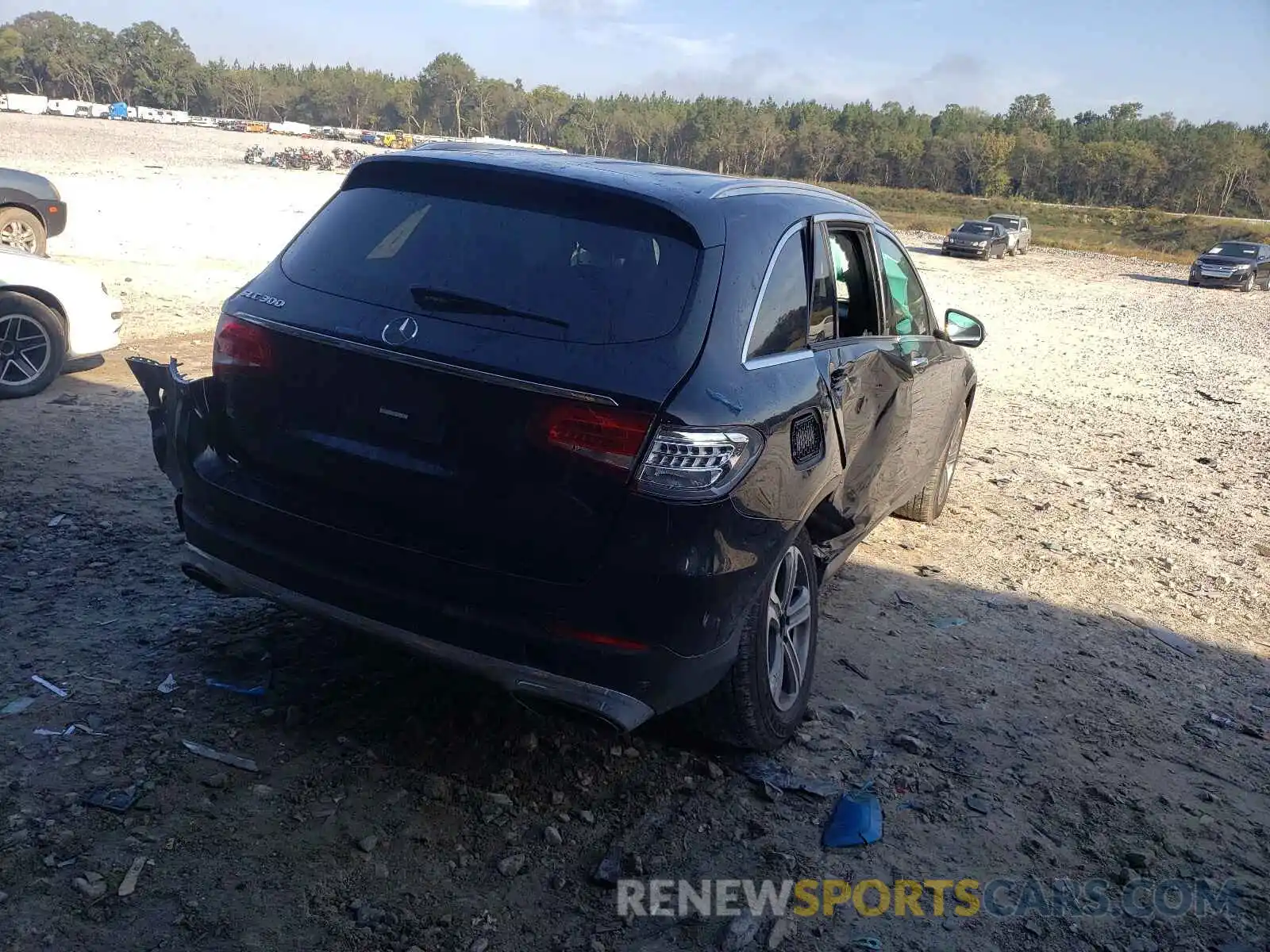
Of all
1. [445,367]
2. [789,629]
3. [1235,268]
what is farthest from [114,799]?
[1235,268]

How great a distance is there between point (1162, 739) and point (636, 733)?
7.10 ft

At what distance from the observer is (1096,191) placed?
10412 cm

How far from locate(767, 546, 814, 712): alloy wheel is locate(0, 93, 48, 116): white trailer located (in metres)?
106

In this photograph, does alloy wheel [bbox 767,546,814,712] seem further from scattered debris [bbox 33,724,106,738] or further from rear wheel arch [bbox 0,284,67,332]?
rear wheel arch [bbox 0,284,67,332]

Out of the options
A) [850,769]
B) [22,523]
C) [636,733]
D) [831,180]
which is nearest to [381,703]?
[636,733]

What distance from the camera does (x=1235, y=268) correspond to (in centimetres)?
3409

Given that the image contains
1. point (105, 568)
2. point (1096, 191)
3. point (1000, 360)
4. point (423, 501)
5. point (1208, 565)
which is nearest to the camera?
point (423, 501)

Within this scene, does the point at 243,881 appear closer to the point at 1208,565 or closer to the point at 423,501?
the point at 423,501

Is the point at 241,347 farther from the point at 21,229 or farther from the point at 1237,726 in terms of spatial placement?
the point at 21,229

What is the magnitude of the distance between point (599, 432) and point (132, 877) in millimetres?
1645

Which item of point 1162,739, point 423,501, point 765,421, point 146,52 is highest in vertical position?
point 146,52

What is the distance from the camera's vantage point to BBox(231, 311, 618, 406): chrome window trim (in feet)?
9.53

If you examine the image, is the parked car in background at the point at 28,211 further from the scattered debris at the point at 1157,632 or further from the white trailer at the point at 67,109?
the white trailer at the point at 67,109

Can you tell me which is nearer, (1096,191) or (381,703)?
(381,703)
